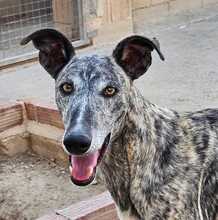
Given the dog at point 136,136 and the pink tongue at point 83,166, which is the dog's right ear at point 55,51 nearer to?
the dog at point 136,136

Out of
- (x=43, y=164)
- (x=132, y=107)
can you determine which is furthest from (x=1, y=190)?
(x=132, y=107)

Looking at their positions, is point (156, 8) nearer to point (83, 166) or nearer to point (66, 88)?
point (66, 88)

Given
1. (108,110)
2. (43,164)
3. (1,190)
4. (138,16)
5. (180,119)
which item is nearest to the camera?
(108,110)

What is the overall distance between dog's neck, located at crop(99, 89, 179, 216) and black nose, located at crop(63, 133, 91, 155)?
42 centimetres

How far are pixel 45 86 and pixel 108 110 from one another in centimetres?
401

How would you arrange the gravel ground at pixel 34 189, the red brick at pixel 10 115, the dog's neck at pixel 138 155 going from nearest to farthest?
the dog's neck at pixel 138 155
the gravel ground at pixel 34 189
the red brick at pixel 10 115

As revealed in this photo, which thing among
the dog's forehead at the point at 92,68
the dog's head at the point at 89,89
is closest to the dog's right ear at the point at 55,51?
the dog's head at the point at 89,89

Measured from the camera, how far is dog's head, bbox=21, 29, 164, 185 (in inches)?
129

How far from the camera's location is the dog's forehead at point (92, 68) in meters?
3.54

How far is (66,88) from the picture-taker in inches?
139

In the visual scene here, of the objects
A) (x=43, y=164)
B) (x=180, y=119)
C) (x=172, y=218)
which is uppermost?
(x=180, y=119)

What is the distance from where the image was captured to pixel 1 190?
5.69 m

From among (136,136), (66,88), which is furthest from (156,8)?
(66,88)

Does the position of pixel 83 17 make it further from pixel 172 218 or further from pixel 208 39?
pixel 172 218
